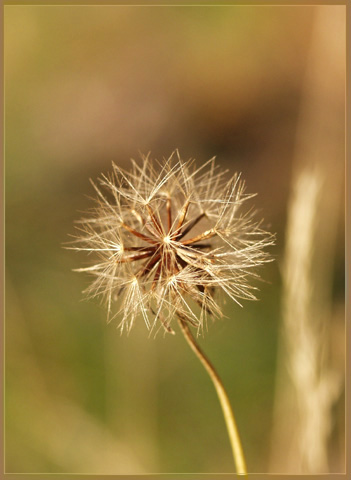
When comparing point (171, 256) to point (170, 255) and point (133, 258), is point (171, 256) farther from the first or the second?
point (133, 258)

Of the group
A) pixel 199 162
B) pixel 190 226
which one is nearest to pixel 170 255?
pixel 190 226

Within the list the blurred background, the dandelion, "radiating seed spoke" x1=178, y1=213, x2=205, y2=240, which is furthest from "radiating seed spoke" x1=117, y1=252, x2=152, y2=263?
the blurred background

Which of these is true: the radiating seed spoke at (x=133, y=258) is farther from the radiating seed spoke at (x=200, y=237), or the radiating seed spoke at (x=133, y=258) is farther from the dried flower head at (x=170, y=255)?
the radiating seed spoke at (x=200, y=237)

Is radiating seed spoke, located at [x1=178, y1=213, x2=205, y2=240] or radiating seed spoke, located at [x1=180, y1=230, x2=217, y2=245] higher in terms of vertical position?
radiating seed spoke, located at [x1=178, y1=213, x2=205, y2=240]

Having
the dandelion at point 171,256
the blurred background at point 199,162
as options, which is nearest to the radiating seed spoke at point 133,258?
the dandelion at point 171,256

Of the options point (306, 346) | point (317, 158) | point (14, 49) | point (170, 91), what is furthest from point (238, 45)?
point (306, 346)

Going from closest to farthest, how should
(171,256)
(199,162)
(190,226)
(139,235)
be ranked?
(171,256), (139,235), (190,226), (199,162)

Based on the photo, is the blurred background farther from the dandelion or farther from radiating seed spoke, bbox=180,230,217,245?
radiating seed spoke, bbox=180,230,217,245

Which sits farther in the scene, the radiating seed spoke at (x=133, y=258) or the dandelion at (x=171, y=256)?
the radiating seed spoke at (x=133, y=258)
